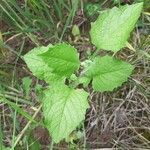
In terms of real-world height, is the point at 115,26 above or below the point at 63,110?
above

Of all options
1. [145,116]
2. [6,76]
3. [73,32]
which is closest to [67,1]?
[73,32]

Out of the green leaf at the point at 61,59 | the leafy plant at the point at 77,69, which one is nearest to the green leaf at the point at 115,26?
the leafy plant at the point at 77,69

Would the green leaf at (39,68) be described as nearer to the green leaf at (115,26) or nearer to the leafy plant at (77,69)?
the leafy plant at (77,69)

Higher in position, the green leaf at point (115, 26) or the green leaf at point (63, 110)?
the green leaf at point (115, 26)

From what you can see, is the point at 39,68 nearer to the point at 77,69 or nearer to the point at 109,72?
the point at 77,69

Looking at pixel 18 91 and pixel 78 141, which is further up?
pixel 18 91

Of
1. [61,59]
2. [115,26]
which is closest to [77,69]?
[61,59]

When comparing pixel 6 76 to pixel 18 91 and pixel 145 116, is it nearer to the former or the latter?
pixel 18 91
